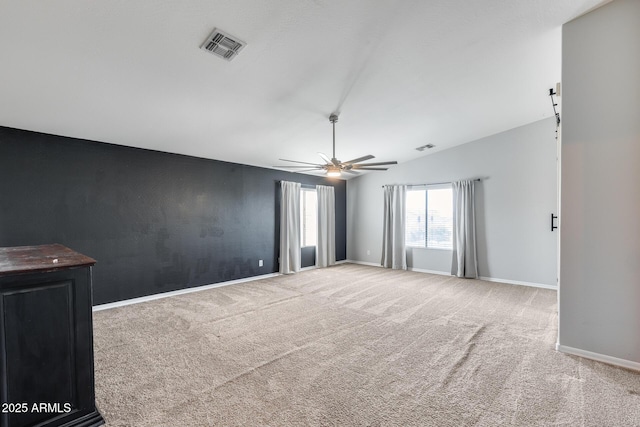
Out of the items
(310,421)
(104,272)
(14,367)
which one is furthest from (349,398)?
(104,272)

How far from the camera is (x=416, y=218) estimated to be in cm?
700

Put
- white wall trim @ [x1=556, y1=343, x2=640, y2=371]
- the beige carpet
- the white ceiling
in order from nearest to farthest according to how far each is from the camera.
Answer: the beige carpet → the white ceiling → white wall trim @ [x1=556, y1=343, x2=640, y2=371]

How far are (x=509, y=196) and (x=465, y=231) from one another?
1.05 meters

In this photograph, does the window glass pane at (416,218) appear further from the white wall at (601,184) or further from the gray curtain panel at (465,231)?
the white wall at (601,184)

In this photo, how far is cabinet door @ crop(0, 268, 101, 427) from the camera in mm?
1572

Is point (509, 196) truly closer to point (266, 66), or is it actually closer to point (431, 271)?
→ point (431, 271)

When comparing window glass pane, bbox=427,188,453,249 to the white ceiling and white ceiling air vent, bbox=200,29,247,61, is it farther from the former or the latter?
white ceiling air vent, bbox=200,29,247,61

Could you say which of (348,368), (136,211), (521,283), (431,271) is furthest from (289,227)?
(521,283)

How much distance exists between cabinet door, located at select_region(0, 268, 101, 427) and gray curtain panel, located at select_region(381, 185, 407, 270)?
6273 mm

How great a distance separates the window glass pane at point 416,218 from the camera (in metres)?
6.89

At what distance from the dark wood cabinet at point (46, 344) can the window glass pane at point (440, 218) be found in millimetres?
6386

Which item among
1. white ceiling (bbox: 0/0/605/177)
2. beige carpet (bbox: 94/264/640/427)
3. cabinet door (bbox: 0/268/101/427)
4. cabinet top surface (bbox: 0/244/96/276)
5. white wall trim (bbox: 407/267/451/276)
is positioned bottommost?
white wall trim (bbox: 407/267/451/276)

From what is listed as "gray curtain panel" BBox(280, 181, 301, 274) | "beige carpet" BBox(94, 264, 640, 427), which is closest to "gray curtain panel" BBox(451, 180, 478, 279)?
"beige carpet" BBox(94, 264, 640, 427)

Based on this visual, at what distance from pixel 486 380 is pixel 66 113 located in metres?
5.00
